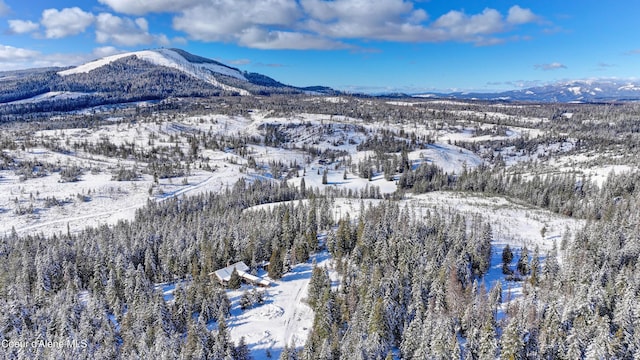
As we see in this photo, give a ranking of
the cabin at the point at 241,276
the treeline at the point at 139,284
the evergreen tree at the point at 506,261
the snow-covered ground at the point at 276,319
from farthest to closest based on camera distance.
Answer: the cabin at the point at 241,276
the evergreen tree at the point at 506,261
the snow-covered ground at the point at 276,319
the treeline at the point at 139,284

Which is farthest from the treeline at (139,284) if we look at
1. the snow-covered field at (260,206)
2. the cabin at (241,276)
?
the snow-covered field at (260,206)

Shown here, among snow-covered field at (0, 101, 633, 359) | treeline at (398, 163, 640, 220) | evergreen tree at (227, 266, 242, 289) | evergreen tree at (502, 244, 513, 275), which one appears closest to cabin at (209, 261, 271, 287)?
evergreen tree at (227, 266, 242, 289)

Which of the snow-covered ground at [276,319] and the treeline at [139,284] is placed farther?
the snow-covered ground at [276,319]

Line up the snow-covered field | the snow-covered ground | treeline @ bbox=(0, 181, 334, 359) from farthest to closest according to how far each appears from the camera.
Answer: the snow-covered field < the snow-covered ground < treeline @ bbox=(0, 181, 334, 359)

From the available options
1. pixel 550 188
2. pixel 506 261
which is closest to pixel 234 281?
pixel 506 261

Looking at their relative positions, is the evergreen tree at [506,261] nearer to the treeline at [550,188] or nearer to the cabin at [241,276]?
the cabin at [241,276]

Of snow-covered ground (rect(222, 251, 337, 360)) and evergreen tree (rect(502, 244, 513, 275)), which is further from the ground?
evergreen tree (rect(502, 244, 513, 275))

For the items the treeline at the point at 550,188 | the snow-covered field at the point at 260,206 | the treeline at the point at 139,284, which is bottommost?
the treeline at the point at 550,188

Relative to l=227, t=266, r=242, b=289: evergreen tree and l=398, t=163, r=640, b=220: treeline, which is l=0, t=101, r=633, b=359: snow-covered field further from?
l=398, t=163, r=640, b=220: treeline

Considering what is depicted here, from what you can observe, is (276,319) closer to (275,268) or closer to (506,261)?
(275,268)
